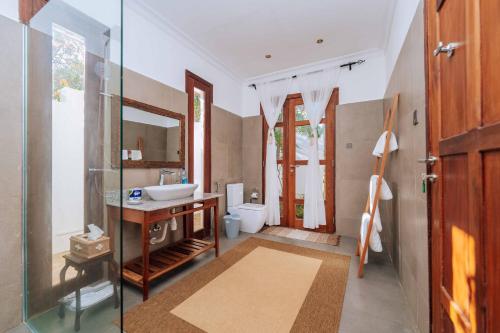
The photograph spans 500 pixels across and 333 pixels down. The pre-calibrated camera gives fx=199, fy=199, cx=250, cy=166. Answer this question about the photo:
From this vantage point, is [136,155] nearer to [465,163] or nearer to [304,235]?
[465,163]

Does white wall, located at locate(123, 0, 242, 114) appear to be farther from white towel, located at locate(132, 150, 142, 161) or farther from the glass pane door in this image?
the glass pane door

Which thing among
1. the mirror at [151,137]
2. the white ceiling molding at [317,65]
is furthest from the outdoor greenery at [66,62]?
the white ceiling molding at [317,65]

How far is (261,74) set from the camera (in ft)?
11.5

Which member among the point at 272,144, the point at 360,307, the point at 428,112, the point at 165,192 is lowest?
the point at 360,307

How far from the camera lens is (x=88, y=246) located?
1201 mm

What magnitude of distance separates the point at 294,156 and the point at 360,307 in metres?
2.26

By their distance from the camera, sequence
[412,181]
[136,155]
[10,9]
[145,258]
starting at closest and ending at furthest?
[10,9] < [412,181] < [145,258] < [136,155]

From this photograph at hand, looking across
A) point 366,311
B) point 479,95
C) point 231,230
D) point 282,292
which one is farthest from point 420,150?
point 231,230

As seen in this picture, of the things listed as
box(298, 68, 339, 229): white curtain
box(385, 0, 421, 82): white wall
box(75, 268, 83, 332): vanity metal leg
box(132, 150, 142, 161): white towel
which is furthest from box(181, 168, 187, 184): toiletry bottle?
box(385, 0, 421, 82): white wall

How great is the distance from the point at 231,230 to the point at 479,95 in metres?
2.75

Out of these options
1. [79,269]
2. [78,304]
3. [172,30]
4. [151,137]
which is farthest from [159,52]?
[78,304]

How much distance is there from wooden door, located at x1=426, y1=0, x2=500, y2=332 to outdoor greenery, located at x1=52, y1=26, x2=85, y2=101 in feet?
6.56

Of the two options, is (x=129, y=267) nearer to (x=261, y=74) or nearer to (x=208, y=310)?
(x=208, y=310)

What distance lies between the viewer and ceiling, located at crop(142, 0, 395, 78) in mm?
2031
